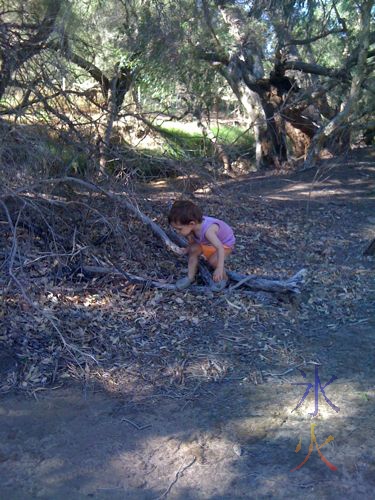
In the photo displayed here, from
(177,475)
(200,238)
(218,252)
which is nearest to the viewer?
(177,475)

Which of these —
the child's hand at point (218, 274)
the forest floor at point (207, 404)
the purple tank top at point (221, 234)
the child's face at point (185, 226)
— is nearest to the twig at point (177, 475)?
the forest floor at point (207, 404)

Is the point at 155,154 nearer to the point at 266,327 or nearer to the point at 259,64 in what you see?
the point at 266,327

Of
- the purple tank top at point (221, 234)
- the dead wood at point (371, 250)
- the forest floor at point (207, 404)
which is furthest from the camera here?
the dead wood at point (371, 250)

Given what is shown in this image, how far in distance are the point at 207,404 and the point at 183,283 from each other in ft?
5.57

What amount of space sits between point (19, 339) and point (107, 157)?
2393 mm

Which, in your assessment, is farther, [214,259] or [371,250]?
[371,250]

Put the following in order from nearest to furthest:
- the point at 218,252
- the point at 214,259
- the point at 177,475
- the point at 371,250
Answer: the point at 177,475, the point at 218,252, the point at 214,259, the point at 371,250

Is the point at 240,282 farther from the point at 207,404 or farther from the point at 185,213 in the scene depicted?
the point at 207,404

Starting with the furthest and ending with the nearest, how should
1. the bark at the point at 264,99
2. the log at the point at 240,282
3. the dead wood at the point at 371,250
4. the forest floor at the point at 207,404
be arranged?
the bark at the point at 264,99 → the dead wood at the point at 371,250 → the log at the point at 240,282 → the forest floor at the point at 207,404

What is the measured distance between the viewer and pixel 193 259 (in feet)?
17.8

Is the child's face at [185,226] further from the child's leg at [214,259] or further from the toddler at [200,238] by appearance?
the child's leg at [214,259]

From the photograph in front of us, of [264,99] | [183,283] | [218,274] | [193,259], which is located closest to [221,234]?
[193,259]

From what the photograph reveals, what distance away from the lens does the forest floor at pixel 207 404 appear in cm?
310

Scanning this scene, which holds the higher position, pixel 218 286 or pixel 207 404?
pixel 218 286
